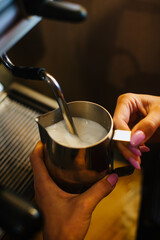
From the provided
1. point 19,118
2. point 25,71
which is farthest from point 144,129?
point 19,118

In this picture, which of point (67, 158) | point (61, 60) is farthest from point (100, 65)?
point (67, 158)

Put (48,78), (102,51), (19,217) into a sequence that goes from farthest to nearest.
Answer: (102,51)
(48,78)
(19,217)

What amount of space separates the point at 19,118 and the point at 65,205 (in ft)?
1.07

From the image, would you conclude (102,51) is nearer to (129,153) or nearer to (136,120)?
(136,120)

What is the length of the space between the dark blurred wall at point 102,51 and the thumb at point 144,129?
36cm

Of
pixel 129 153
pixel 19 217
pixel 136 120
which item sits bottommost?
pixel 136 120

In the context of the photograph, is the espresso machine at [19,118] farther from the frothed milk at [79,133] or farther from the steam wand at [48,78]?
the frothed milk at [79,133]

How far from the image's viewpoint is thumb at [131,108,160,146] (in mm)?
474

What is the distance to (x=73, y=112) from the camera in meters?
0.50

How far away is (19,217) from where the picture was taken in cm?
31

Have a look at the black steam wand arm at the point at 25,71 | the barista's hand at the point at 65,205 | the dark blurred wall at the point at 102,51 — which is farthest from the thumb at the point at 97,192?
the dark blurred wall at the point at 102,51

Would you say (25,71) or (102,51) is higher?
(25,71)

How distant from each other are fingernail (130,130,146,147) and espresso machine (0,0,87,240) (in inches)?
8.5

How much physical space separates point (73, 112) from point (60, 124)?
0.04 metres
